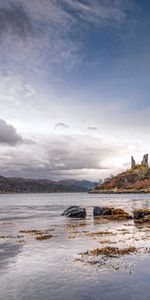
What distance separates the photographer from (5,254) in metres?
29.6

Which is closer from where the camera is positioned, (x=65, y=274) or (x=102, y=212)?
(x=65, y=274)

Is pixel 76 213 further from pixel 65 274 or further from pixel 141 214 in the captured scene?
pixel 65 274

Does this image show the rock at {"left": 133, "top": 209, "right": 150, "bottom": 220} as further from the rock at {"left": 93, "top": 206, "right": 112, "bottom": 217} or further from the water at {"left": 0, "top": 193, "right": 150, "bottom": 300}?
the water at {"left": 0, "top": 193, "right": 150, "bottom": 300}

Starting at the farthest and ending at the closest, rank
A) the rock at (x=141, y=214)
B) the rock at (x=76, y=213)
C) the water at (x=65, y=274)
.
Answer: the rock at (x=76, y=213) < the rock at (x=141, y=214) < the water at (x=65, y=274)

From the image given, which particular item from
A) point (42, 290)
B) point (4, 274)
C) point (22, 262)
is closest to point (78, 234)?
point (22, 262)

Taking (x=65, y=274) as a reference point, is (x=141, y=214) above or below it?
above

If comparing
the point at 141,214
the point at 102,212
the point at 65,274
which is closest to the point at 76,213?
the point at 102,212

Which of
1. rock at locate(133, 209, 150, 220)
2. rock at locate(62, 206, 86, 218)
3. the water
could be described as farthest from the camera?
rock at locate(62, 206, 86, 218)

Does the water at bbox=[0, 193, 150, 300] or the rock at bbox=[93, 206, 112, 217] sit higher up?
the rock at bbox=[93, 206, 112, 217]

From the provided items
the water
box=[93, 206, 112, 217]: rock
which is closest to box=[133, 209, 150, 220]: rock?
box=[93, 206, 112, 217]: rock

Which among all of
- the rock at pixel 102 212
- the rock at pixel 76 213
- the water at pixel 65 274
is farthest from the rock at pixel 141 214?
the water at pixel 65 274

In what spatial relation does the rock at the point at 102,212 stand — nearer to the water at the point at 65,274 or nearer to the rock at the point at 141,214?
the rock at the point at 141,214

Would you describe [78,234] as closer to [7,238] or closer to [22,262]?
[7,238]

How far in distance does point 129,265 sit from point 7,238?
19.3 meters
